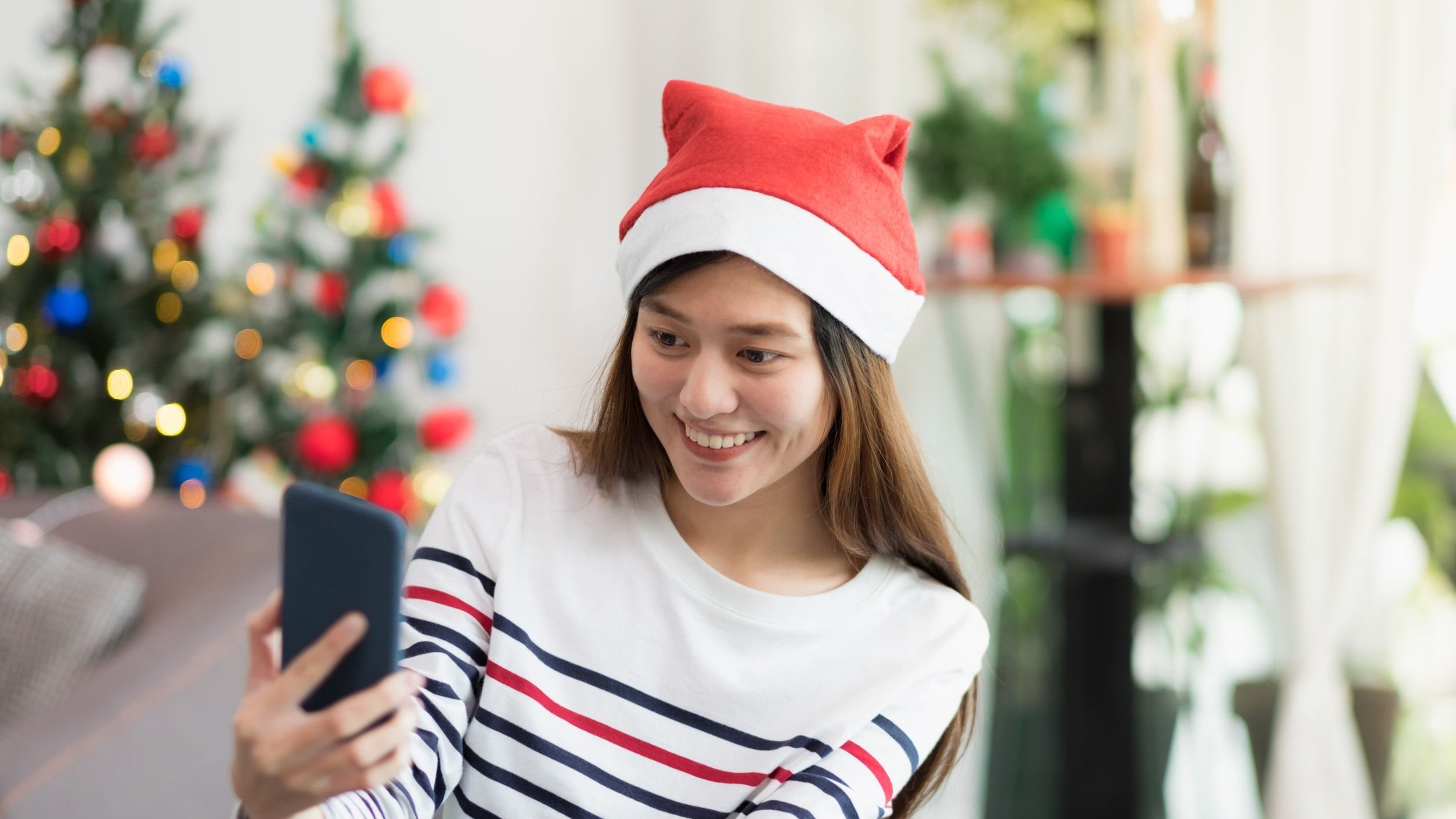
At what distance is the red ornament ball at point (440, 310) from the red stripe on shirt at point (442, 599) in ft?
6.85

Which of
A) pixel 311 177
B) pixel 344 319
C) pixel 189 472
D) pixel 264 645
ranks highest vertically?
pixel 311 177

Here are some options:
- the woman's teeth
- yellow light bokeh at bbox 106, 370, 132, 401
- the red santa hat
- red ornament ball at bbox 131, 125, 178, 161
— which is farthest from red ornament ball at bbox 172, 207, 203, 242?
the woman's teeth

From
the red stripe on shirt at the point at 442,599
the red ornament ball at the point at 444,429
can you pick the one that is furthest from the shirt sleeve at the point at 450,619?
the red ornament ball at the point at 444,429

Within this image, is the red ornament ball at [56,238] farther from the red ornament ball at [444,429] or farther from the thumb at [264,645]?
the thumb at [264,645]

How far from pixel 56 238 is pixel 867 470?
2450 millimetres

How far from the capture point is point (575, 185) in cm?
367

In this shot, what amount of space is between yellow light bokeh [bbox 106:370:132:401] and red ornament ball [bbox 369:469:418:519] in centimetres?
62

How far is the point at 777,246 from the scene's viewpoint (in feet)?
3.54

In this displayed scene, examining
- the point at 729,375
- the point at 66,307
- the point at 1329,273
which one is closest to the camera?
the point at 729,375

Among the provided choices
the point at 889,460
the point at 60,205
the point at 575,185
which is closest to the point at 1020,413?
the point at 575,185

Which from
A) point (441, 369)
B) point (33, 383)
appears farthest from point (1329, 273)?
point (33, 383)

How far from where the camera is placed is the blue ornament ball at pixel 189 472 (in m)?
2.92

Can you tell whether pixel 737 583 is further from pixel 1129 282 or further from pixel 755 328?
pixel 1129 282

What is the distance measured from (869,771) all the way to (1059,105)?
1936 mm
